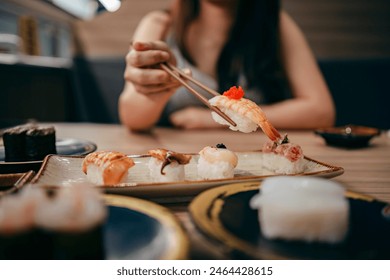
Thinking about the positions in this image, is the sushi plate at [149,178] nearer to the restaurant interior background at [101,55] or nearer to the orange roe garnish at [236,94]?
the orange roe garnish at [236,94]

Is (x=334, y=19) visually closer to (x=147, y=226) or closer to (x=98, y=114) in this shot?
(x=98, y=114)

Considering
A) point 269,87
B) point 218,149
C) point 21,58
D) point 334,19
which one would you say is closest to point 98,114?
point 21,58

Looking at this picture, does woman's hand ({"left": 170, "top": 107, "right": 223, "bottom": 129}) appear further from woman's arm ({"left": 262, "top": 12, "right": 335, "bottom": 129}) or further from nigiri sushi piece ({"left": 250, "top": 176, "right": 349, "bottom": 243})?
nigiri sushi piece ({"left": 250, "top": 176, "right": 349, "bottom": 243})

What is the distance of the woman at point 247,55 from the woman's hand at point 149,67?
1.30ft

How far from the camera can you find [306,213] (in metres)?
0.53

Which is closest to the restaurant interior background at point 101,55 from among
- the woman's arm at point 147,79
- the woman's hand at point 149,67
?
the woman's arm at point 147,79

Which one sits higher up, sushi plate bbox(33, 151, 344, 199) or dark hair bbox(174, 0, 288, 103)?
dark hair bbox(174, 0, 288, 103)

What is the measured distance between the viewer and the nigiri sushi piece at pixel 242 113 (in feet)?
3.31

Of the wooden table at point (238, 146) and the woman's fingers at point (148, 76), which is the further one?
the woman's fingers at point (148, 76)

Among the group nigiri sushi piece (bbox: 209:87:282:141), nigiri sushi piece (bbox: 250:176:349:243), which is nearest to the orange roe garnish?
nigiri sushi piece (bbox: 209:87:282:141)

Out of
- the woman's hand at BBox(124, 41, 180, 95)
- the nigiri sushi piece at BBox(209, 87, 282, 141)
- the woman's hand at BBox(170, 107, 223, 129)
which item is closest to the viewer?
the nigiri sushi piece at BBox(209, 87, 282, 141)

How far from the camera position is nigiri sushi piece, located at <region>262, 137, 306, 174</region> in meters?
0.94

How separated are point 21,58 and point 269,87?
1.86m

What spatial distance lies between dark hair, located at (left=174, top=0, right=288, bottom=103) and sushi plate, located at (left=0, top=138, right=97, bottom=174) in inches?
51.8
